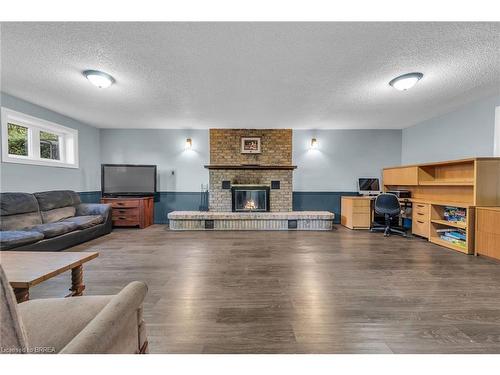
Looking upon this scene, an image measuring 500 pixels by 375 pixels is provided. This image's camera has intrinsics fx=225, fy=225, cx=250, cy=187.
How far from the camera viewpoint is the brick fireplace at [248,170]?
5.41 m

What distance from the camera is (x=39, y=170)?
3.95m

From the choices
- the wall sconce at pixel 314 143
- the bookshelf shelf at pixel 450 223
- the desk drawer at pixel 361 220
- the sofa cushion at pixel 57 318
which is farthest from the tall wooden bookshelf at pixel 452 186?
the sofa cushion at pixel 57 318

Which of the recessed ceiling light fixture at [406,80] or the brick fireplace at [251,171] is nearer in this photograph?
the recessed ceiling light fixture at [406,80]

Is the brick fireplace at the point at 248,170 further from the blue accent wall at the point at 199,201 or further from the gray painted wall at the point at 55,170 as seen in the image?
the gray painted wall at the point at 55,170

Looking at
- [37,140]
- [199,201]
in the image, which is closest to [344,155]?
[199,201]

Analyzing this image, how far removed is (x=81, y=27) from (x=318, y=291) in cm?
303

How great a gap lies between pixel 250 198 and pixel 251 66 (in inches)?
132

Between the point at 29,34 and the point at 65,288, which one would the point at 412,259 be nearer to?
the point at 65,288

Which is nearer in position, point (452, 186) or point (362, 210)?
point (452, 186)

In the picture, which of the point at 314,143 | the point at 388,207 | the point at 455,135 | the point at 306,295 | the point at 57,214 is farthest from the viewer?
the point at 314,143

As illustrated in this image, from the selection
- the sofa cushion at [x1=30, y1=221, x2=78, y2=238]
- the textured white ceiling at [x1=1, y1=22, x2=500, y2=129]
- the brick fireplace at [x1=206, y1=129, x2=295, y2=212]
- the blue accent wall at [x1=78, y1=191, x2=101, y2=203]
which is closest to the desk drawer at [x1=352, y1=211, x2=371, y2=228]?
the brick fireplace at [x1=206, y1=129, x2=295, y2=212]

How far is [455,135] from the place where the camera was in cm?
409

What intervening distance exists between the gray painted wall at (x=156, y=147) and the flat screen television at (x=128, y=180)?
33 centimetres

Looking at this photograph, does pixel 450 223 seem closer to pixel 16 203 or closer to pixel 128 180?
pixel 128 180
